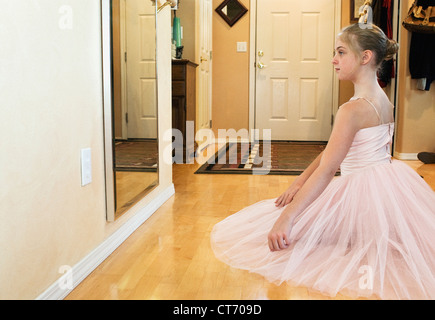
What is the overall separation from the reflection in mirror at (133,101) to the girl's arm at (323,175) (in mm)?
664

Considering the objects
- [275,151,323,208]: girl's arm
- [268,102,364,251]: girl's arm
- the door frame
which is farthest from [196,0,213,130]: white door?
[268,102,364,251]: girl's arm

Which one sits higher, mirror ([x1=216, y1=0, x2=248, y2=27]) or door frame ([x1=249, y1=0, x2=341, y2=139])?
mirror ([x1=216, y1=0, x2=248, y2=27])

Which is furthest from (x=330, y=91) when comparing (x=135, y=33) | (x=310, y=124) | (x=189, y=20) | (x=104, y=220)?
(x=104, y=220)

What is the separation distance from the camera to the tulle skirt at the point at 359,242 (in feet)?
4.83

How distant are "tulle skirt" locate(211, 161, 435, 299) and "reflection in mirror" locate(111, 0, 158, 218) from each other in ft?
1.61

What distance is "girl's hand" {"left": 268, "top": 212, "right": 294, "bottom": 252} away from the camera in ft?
5.40

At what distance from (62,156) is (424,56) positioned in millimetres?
3793

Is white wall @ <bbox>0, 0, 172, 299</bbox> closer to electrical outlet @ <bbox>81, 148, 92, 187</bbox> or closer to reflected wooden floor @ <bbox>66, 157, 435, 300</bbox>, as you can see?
electrical outlet @ <bbox>81, 148, 92, 187</bbox>

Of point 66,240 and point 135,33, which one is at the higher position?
point 135,33

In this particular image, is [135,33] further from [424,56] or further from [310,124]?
[310,124]

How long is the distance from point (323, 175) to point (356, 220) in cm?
20

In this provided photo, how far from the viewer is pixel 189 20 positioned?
15.7 feet

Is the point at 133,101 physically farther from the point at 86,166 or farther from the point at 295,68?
the point at 295,68
